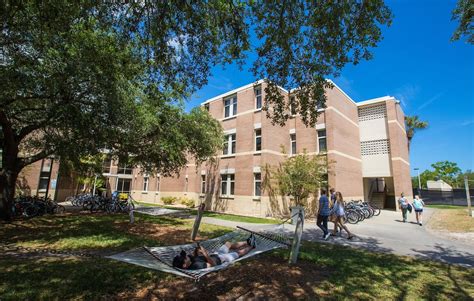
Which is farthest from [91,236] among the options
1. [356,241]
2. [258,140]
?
[258,140]

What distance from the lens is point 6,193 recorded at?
11.4 metres

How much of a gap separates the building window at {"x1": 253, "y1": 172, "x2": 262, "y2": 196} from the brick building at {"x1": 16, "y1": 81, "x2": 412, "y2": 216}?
0.25ft

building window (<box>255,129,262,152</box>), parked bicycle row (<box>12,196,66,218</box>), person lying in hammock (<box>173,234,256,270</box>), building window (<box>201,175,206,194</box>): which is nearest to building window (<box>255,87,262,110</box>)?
building window (<box>255,129,262,152</box>)

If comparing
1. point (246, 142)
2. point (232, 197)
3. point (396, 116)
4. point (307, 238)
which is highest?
point (396, 116)

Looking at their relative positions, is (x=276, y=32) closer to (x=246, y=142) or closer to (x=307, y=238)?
(x=307, y=238)

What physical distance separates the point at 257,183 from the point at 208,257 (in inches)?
579

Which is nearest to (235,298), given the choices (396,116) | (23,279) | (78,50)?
(23,279)

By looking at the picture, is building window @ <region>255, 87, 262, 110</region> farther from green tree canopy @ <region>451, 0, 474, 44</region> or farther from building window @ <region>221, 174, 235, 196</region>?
green tree canopy @ <region>451, 0, 474, 44</region>

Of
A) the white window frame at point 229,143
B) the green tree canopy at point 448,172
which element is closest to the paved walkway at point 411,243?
the white window frame at point 229,143

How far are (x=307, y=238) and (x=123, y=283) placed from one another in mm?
7568

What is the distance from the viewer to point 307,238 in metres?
10.3

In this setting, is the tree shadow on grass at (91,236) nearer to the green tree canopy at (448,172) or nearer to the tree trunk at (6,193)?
the tree trunk at (6,193)

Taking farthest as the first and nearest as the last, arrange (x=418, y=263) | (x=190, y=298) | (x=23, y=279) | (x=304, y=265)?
(x=418, y=263) → (x=304, y=265) → (x=23, y=279) → (x=190, y=298)

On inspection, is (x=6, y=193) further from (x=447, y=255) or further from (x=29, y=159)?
(x=447, y=255)
